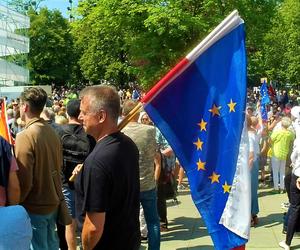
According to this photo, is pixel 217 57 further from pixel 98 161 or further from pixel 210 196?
pixel 98 161

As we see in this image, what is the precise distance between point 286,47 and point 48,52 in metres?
28.3

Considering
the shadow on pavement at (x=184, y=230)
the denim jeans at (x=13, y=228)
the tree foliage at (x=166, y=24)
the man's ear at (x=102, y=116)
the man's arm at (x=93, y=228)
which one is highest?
the tree foliage at (x=166, y=24)

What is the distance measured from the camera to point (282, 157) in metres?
11.0

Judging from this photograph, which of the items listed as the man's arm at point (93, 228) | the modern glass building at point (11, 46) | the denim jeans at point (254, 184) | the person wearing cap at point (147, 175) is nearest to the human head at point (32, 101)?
the person wearing cap at point (147, 175)

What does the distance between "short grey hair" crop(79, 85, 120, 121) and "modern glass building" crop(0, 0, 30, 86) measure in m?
41.4

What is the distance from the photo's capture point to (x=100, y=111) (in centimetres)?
346

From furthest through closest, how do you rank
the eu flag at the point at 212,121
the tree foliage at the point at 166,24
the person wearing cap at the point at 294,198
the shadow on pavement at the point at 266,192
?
1. the tree foliage at the point at 166,24
2. the shadow on pavement at the point at 266,192
3. the person wearing cap at the point at 294,198
4. the eu flag at the point at 212,121

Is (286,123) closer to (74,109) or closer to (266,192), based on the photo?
(266,192)

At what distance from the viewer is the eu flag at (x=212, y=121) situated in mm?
3945

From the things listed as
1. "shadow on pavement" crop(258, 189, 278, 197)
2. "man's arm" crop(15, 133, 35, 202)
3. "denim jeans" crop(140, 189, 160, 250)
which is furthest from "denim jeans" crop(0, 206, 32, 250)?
"shadow on pavement" crop(258, 189, 278, 197)

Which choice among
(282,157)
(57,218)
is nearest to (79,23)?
(282,157)

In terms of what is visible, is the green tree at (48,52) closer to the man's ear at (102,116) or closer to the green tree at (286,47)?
the green tree at (286,47)

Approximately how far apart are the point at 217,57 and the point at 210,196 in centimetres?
101

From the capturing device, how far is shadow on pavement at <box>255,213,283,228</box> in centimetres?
857
